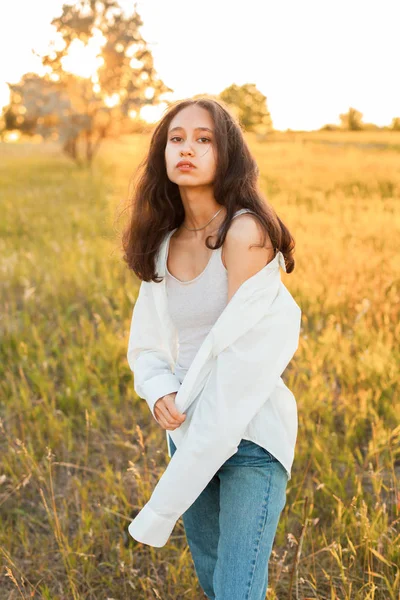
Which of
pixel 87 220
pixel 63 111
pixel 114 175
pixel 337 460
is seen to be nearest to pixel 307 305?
pixel 337 460

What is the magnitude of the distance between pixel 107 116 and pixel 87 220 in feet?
58.0

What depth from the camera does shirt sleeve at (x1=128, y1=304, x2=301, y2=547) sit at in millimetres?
1678

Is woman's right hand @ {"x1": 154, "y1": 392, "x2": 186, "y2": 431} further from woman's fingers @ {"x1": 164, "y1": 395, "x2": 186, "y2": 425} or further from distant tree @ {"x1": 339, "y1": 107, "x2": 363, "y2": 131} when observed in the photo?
distant tree @ {"x1": 339, "y1": 107, "x2": 363, "y2": 131}

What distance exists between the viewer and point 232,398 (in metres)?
1.70

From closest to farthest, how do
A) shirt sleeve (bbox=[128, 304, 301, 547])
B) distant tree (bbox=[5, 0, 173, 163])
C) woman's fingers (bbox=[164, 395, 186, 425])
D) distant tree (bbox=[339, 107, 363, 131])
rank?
shirt sleeve (bbox=[128, 304, 301, 547])
woman's fingers (bbox=[164, 395, 186, 425])
distant tree (bbox=[5, 0, 173, 163])
distant tree (bbox=[339, 107, 363, 131])

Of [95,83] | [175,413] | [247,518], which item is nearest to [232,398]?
[175,413]

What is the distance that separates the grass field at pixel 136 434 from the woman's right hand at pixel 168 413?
540 mm

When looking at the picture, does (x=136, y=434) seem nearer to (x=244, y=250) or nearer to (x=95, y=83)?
(x=244, y=250)

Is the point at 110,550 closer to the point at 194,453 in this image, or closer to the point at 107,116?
the point at 194,453

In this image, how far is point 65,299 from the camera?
546 centimetres

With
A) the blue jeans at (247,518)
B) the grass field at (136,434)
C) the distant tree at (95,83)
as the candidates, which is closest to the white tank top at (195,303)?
the blue jeans at (247,518)

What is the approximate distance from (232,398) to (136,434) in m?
1.95

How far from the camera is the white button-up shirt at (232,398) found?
1.69m

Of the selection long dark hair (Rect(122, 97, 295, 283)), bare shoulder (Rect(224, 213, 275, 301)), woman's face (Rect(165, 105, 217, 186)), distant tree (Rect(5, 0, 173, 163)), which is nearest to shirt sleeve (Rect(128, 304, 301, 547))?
bare shoulder (Rect(224, 213, 275, 301))
